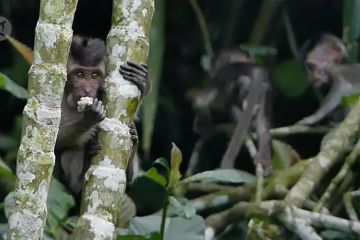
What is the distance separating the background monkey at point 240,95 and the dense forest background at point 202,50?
0.23ft

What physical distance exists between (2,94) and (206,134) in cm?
133

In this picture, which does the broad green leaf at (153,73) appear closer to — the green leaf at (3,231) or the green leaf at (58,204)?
the green leaf at (58,204)

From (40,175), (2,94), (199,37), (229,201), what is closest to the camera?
(40,175)

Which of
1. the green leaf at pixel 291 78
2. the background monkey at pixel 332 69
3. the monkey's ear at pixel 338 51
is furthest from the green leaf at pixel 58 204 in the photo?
the monkey's ear at pixel 338 51

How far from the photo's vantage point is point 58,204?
484 cm

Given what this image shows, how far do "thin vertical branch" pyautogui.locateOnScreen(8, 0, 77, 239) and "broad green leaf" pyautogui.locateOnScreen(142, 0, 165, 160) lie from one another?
2.37 meters

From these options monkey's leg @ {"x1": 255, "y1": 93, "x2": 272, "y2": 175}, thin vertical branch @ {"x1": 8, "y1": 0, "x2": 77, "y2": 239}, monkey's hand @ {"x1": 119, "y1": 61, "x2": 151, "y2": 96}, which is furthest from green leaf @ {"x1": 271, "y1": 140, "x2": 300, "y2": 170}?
thin vertical branch @ {"x1": 8, "y1": 0, "x2": 77, "y2": 239}

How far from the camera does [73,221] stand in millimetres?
4656

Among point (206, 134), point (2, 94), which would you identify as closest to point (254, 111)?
point (206, 134)

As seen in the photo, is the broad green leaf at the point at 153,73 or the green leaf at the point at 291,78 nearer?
the broad green leaf at the point at 153,73

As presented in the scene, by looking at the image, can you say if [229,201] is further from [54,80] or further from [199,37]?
[54,80]

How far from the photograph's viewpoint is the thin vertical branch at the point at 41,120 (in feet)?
10.1

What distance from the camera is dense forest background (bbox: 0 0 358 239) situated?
255 inches

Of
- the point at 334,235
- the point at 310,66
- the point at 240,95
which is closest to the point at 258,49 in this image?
the point at 240,95
